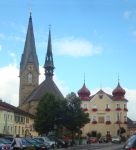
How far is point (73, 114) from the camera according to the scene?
1780 inches

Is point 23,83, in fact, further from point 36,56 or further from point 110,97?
point 110,97

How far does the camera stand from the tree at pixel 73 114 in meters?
44.8

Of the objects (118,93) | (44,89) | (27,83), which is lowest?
(118,93)

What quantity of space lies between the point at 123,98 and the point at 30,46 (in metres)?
34.6

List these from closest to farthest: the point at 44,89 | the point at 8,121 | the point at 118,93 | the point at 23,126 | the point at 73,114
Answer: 1. the point at 73,114
2. the point at 8,121
3. the point at 23,126
4. the point at 118,93
5. the point at 44,89

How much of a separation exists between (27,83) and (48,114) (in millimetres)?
44285

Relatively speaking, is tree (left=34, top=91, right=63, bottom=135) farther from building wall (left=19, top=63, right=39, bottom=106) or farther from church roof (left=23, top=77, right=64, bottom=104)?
building wall (left=19, top=63, right=39, bottom=106)

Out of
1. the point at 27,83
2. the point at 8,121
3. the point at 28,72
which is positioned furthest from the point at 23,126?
the point at 28,72

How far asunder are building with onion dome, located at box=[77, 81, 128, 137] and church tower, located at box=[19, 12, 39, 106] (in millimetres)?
20641

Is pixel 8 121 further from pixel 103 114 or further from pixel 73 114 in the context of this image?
pixel 103 114

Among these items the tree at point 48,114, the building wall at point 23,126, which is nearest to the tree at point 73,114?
the tree at point 48,114

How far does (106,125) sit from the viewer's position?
74.9 m

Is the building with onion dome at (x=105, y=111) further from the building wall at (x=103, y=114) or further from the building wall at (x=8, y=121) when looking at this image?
the building wall at (x=8, y=121)

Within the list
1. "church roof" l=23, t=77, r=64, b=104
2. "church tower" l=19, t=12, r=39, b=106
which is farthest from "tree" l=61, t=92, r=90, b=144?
"church tower" l=19, t=12, r=39, b=106
